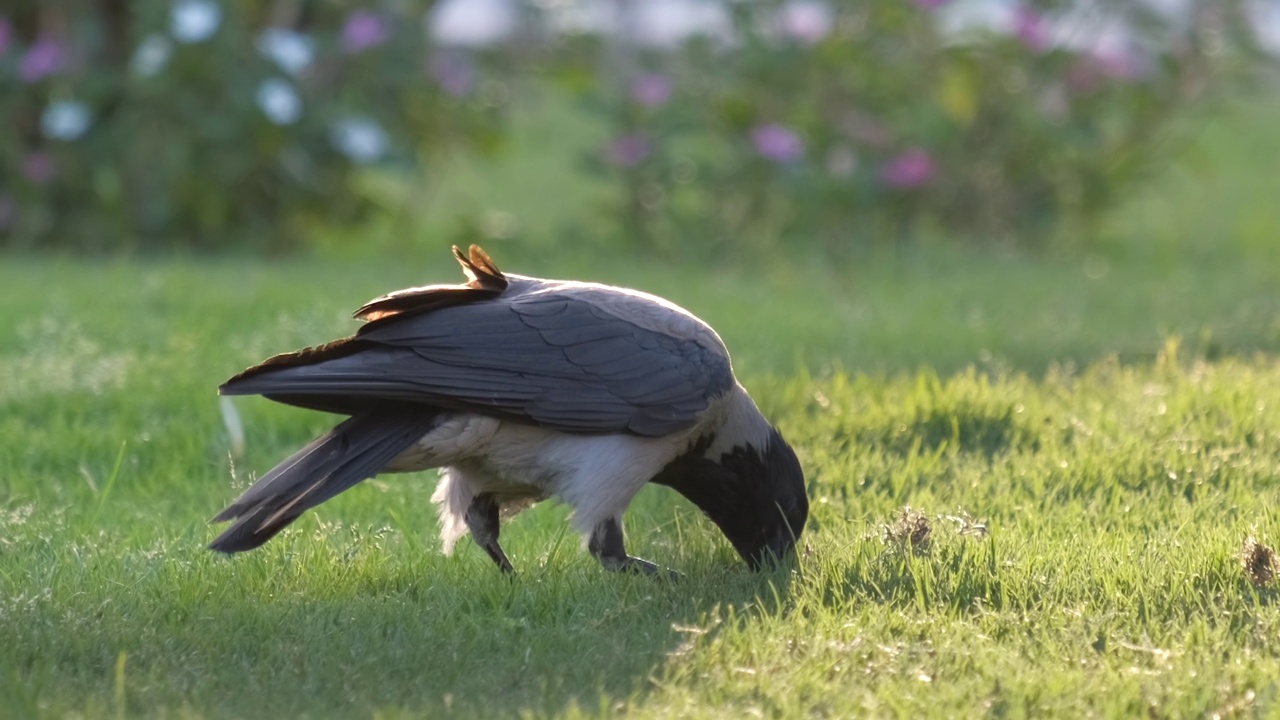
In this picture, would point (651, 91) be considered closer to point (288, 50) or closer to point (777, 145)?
point (777, 145)

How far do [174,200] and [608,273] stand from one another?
107 inches

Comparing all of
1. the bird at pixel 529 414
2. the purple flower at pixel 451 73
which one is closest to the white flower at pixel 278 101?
the purple flower at pixel 451 73

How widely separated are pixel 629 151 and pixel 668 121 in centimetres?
32

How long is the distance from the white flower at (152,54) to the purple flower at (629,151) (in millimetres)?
2803

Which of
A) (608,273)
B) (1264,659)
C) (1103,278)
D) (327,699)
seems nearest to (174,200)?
(608,273)

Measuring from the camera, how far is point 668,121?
10.3 m

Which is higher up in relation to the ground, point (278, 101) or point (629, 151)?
point (278, 101)

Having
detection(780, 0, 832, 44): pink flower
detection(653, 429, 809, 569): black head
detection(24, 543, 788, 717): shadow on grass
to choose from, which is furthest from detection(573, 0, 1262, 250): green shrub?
detection(24, 543, 788, 717): shadow on grass

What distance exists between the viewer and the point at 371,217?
34.9ft

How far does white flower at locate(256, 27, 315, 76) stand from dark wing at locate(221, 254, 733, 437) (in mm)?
5953

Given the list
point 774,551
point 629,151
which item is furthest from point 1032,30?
point 774,551

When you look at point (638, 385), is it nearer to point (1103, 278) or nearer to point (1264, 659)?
point (1264, 659)

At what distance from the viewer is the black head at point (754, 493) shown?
165 inches

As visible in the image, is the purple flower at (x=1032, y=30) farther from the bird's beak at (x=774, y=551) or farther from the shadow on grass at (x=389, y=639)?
the shadow on grass at (x=389, y=639)
